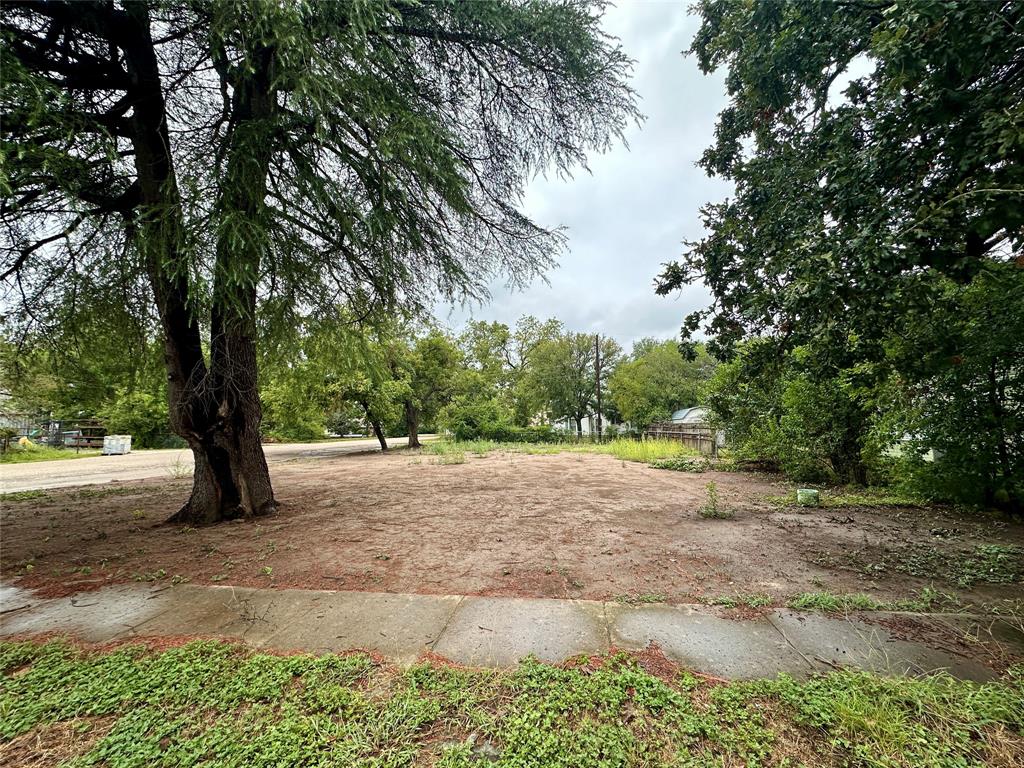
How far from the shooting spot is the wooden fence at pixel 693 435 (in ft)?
42.1

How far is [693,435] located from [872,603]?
13.7m

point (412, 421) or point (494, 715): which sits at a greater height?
point (412, 421)

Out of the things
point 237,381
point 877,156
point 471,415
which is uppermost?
point 877,156

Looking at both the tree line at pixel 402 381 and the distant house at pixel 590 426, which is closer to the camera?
the tree line at pixel 402 381

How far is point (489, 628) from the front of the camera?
221 cm

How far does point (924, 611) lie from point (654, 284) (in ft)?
12.9

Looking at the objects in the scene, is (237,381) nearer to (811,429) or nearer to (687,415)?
(811,429)

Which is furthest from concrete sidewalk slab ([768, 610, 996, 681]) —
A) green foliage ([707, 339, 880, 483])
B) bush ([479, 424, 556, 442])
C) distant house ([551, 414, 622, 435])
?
distant house ([551, 414, 622, 435])

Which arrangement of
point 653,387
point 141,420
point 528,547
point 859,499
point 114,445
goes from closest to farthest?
point 528,547
point 859,499
point 114,445
point 141,420
point 653,387

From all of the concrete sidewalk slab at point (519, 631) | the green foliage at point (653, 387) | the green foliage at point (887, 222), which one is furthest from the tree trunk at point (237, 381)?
the green foliage at point (653, 387)

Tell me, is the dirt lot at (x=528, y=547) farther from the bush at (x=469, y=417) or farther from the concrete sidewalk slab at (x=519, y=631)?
the bush at (x=469, y=417)

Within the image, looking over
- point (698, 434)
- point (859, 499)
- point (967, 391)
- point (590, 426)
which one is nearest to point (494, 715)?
point (967, 391)

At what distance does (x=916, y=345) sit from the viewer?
4.02 m

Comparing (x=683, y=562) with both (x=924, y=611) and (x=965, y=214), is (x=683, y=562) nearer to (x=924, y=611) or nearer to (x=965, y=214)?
(x=924, y=611)
